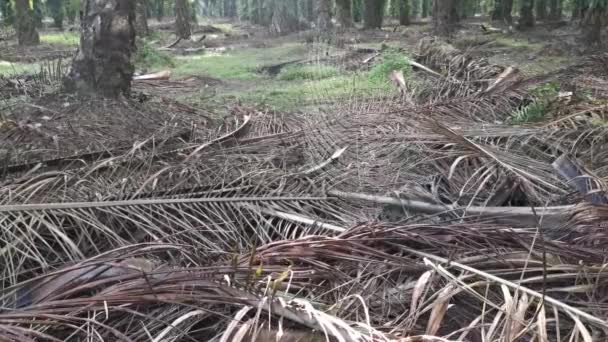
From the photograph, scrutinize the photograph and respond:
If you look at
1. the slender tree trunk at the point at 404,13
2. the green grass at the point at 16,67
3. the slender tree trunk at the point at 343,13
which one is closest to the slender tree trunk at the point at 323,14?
the slender tree trunk at the point at 343,13

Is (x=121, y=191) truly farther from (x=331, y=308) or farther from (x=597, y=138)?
(x=597, y=138)

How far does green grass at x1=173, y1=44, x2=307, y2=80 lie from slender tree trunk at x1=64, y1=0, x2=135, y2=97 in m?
3.60

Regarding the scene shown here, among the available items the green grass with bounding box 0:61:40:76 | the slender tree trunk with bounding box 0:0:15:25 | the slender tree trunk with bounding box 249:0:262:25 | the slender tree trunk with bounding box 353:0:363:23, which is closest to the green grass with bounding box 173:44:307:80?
the green grass with bounding box 0:61:40:76

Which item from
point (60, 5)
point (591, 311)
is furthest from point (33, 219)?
point (60, 5)

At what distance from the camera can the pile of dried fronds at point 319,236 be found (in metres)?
1.96

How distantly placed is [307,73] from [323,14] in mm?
6469

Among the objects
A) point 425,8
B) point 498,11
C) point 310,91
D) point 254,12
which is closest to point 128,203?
point 310,91

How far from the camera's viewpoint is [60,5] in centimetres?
2539

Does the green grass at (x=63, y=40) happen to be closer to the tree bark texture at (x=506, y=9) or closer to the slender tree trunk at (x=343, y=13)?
the slender tree trunk at (x=343, y=13)

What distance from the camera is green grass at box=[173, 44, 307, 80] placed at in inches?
402

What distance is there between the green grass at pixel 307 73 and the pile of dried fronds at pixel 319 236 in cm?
501

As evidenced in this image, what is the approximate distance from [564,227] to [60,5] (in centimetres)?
2644

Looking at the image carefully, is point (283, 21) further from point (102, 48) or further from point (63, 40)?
point (102, 48)

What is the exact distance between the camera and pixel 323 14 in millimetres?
15508
